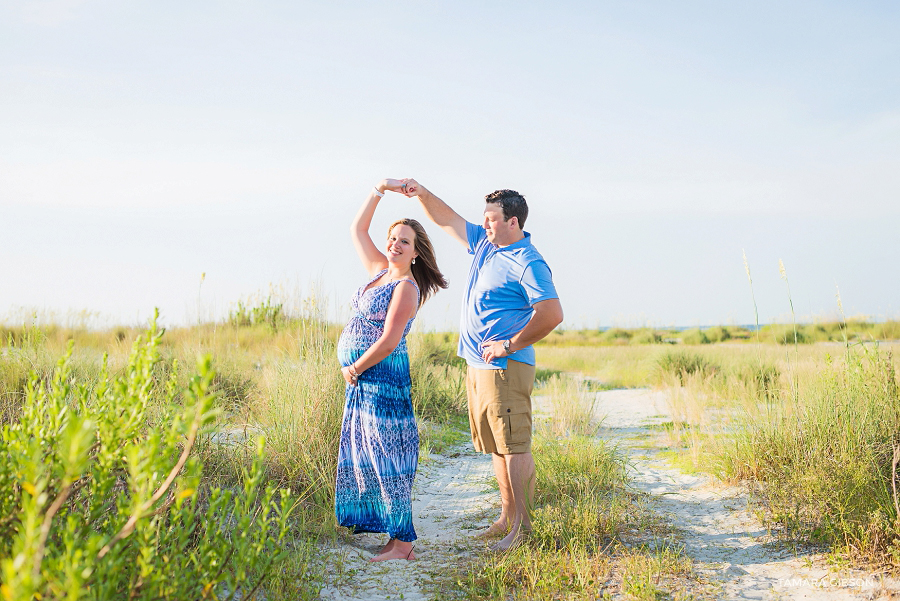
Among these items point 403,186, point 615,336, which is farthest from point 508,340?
point 615,336

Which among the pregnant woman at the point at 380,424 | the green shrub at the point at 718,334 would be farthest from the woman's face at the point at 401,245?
the green shrub at the point at 718,334

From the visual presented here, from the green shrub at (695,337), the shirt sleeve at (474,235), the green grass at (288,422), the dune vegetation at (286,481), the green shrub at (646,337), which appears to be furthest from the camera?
the green shrub at (646,337)

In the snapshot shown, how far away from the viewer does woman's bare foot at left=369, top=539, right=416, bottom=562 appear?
4.03 m

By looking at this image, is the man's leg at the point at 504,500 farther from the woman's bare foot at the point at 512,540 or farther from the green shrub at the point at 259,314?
the green shrub at the point at 259,314

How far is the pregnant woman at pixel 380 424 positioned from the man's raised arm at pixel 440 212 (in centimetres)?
53

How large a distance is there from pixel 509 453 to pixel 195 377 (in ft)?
8.42

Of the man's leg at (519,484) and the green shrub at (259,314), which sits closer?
the man's leg at (519,484)

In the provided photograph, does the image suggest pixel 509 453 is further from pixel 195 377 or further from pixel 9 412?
pixel 9 412

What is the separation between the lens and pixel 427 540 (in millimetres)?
4504

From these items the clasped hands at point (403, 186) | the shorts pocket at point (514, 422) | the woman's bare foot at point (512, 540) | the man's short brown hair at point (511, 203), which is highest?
the clasped hands at point (403, 186)

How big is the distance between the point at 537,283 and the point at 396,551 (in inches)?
79.1

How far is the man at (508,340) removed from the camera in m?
3.91

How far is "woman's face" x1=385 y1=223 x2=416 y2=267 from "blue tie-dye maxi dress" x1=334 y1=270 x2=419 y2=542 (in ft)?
0.59

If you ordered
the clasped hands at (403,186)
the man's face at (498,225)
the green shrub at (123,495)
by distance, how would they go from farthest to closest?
the clasped hands at (403,186) < the man's face at (498,225) < the green shrub at (123,495)
